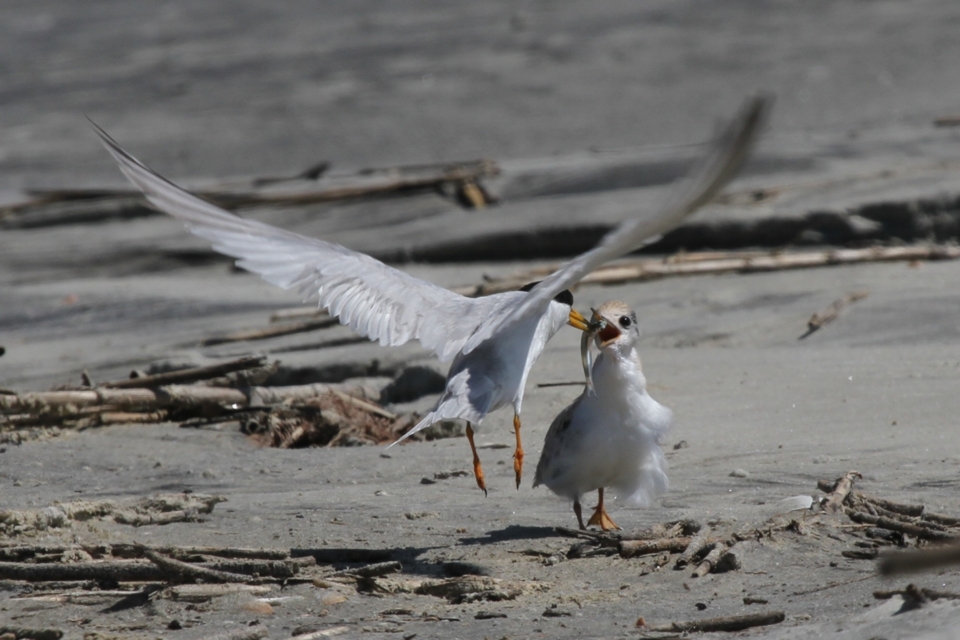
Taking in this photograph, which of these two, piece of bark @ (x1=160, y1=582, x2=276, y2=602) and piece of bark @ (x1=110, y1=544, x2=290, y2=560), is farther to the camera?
piece of bark @ (x1=110, y1=544, x2=290, y2=560)

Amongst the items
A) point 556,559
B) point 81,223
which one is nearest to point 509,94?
point 81,223

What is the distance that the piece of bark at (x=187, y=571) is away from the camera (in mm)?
3429

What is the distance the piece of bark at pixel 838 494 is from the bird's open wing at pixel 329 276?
1.57m

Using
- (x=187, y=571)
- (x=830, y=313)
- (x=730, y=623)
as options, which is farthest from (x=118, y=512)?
(x=830, y=313)

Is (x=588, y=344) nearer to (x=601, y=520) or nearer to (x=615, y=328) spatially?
(x=615, y=328)

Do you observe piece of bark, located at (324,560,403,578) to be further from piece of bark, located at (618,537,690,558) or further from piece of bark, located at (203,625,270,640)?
piece of bark, located at (618,537,690,558)

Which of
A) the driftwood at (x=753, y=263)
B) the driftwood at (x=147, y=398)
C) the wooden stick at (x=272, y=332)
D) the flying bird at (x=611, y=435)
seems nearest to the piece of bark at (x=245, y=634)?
the flying bird at (x=611, y=435)

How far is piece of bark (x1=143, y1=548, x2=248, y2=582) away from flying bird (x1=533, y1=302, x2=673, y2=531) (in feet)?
4.33

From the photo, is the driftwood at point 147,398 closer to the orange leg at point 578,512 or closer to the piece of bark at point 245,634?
the orange leg at point 578,512

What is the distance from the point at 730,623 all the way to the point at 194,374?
11.9 ft

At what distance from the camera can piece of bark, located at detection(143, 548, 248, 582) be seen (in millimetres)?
3429

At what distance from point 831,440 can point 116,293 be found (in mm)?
6186

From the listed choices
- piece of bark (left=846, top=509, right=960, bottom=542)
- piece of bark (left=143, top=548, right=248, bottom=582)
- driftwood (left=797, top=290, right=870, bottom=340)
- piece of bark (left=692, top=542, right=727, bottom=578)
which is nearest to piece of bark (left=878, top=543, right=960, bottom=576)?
piece of bark (left=692, top=542, right=727, bottom=578)

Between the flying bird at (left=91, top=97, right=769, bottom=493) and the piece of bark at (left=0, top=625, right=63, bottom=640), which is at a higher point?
the flying bird at (left=91, top=97, right=769, bottom=493)
